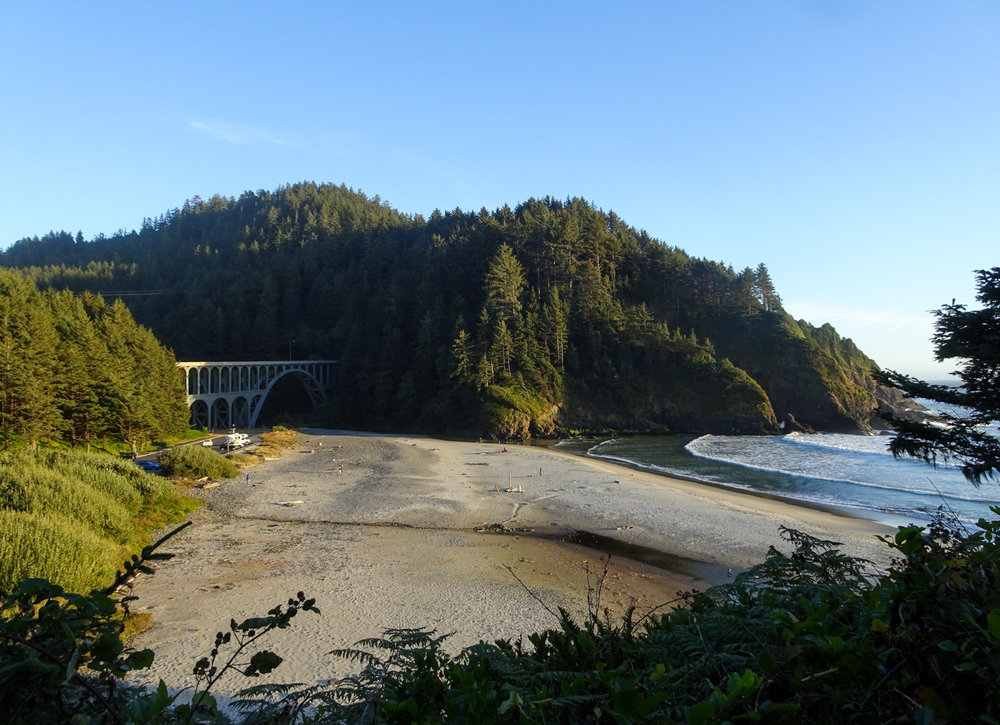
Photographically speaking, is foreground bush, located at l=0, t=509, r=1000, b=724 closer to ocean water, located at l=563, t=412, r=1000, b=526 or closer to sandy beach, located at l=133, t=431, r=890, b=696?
sandy beach, located at l=133, t=431, r=890, b=696

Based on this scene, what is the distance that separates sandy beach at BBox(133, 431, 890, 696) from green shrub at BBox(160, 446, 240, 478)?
1284 mm

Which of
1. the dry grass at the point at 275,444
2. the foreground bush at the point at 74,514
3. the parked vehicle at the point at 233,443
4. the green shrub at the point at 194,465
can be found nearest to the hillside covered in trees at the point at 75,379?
the parked vehicle at the point at 233,443

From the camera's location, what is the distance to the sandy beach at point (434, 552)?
38.4ft

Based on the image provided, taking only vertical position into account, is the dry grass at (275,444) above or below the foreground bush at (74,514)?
below

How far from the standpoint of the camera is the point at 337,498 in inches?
983

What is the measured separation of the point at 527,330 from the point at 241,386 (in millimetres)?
35357

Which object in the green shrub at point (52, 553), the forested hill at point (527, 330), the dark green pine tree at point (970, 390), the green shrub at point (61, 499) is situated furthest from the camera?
the forested hill at point (527, 330)

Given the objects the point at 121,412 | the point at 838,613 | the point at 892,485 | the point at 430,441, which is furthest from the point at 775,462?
the point at 121,412

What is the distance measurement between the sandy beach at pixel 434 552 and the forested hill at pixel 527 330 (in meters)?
28.9

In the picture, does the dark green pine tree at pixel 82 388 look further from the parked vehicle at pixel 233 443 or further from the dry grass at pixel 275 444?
the dry grass at pixel 275 444

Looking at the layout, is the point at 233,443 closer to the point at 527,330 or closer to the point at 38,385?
the point at 38,385

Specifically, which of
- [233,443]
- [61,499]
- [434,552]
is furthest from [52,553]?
[233,443]

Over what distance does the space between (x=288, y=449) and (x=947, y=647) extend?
44.7 metres

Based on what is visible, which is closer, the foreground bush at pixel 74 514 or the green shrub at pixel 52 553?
the green shrub at pixel 52 553
